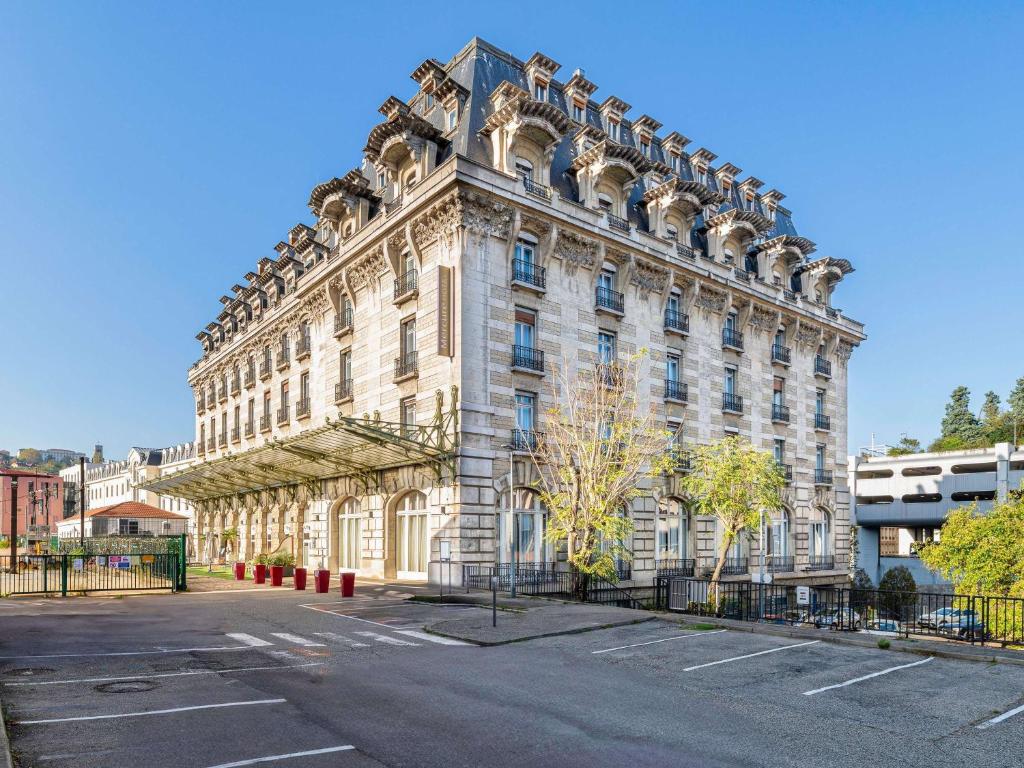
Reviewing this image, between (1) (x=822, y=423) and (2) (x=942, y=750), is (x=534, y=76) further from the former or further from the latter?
(2) (x=942, y=750)

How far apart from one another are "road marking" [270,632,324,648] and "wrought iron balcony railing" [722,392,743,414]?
2844cm

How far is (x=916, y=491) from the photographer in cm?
6053

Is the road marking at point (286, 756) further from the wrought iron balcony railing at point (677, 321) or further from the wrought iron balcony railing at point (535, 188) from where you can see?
the wrought iron balcony railing at point (677, 321)

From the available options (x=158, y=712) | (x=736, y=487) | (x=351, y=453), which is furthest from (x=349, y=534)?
(x=158, y=712)

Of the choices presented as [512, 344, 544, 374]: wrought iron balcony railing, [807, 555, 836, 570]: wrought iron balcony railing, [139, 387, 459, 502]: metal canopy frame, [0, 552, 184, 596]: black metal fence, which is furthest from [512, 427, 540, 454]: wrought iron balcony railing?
[807, 555, 836, 570]: wrought iron balcony railing

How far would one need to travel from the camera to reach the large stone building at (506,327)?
99.3 feet

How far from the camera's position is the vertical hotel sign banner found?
2956 centimetres

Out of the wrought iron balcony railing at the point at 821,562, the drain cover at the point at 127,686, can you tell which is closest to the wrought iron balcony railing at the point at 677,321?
the wrought iron balcony railing at the point at 821,562

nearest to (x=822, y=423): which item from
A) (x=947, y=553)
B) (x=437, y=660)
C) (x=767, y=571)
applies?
(x=767, y=571)

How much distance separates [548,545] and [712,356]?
15013 mm

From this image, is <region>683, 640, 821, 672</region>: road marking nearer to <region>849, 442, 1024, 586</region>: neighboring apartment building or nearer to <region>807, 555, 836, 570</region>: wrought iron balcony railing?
<region>807, 555, 836, 570</region>: wrought iron balcony railing

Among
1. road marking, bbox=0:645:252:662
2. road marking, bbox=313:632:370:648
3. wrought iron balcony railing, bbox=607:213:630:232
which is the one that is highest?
wrought iron balcony railing, bbox=607:213:630:232

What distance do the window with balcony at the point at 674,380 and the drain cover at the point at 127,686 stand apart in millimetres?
28910

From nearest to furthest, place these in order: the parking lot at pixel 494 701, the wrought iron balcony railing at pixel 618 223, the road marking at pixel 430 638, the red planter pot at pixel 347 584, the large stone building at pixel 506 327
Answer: the parking lot at pixel 494 701
the road marking at pixel 430 638
the red planter pot at pixel 347 584
the large stone building at pixel 506 327
the wrought iron balcony railing at pixel 618 223
